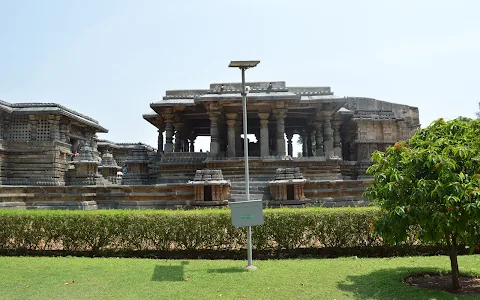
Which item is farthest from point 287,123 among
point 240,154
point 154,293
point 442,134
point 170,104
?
point 154,293

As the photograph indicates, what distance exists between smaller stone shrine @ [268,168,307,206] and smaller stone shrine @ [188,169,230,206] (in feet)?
5.93

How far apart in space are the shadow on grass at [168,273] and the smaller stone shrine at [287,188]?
658 centimetres

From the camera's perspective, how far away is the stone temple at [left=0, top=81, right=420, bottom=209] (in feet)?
42.4

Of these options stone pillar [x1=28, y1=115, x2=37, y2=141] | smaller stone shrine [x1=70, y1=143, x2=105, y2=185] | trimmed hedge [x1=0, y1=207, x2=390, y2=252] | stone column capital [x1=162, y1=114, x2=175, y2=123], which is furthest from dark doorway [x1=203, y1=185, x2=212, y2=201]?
stone pillar [x1=28, y1=115, x2=37, y2=141]

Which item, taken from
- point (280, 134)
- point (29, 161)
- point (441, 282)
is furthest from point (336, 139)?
point (29, 161)

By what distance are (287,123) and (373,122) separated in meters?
5.97

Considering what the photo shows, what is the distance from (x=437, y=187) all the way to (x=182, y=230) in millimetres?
5034

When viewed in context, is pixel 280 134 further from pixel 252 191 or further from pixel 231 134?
pixel 252 191

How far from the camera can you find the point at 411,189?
507 centimetres

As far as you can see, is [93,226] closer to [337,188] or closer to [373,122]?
[337,188]

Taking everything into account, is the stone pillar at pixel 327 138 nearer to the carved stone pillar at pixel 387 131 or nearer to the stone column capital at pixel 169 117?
the carved stone pillar at pixel 387 131

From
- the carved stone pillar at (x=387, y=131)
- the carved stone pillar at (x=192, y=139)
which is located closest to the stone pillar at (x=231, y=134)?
the carved stone pillar at (x=192, y=139)

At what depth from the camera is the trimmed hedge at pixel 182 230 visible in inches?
286

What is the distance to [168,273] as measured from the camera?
19.4 ft
